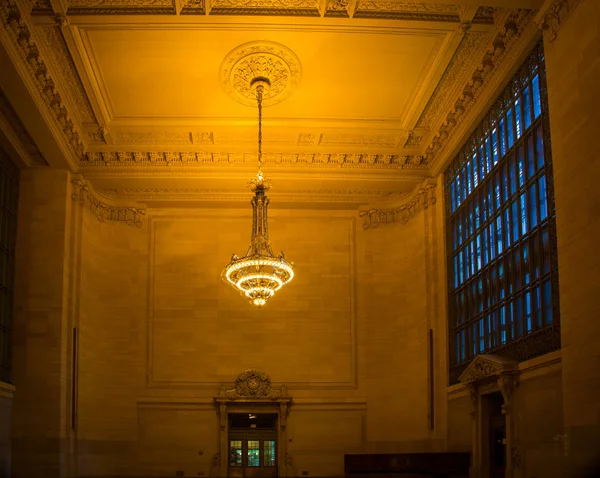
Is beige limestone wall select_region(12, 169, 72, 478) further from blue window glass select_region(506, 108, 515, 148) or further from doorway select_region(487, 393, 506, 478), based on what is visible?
blue window glass select_region(506, 108, 515, 148)

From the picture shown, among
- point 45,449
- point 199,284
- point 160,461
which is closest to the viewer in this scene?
point 45,449

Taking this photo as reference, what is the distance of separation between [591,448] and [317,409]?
37.1 ft

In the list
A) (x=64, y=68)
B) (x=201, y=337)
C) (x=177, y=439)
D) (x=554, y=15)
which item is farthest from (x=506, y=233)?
(x=177, y=439)

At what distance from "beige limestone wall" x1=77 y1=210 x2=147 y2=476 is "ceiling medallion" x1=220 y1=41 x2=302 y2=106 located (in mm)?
5871

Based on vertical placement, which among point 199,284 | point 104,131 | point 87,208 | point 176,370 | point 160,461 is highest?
point 104,131

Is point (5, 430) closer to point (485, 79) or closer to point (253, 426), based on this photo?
point (253, 426)

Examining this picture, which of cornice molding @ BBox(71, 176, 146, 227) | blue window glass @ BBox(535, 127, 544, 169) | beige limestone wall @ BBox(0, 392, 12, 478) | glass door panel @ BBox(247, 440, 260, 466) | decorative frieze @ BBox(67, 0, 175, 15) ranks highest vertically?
decorative frieze @ BBox(67, 0, 175, 15)

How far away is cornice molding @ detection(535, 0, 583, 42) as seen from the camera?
12.4 m

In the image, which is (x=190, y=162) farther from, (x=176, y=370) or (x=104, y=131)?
(x=176, y=370)

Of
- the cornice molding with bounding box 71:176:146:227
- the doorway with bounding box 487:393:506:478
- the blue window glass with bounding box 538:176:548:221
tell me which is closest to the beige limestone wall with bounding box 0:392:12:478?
the cornice molding with bounding box 71:176:146:227

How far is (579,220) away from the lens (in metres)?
11.7

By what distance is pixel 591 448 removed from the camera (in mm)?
10992

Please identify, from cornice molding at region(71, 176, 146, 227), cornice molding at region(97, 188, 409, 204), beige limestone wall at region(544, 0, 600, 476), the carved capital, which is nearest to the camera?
beige limestone wall at region(544, 0, 600, 476)

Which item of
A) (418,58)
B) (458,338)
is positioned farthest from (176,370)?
(418,58)
